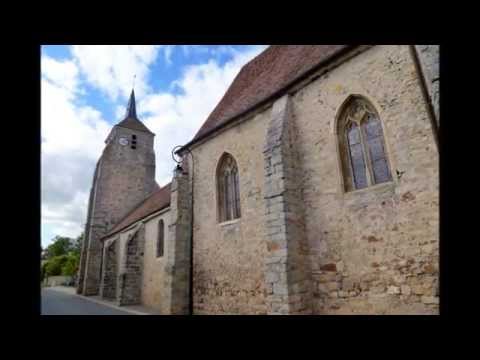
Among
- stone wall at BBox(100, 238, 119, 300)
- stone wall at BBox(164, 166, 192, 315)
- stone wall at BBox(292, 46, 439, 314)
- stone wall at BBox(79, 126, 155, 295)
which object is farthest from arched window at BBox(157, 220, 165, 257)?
stone wall at BBox(79, 126, 155, 295)

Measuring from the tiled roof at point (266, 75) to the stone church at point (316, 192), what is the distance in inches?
3.2

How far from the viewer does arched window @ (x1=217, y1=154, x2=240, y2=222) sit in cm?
903

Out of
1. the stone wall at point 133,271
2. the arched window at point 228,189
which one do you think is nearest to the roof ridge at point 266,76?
the arched window at point 228,189

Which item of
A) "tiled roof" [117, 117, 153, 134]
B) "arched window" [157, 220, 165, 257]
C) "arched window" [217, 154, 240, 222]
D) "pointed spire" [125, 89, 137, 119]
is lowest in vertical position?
"arched window" [157, 220, 165, 257]

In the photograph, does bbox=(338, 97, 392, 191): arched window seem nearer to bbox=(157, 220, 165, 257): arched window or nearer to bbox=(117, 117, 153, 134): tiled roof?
bbox=(157, 220, 165, 257): arched window

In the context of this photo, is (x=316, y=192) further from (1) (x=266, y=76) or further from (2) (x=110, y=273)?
(2) (x=110, y=273)

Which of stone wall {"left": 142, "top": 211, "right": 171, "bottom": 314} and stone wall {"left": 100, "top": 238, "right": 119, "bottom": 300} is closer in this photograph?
stone wall {"left": 142, "top": 211, "right": 171, "bottom": 314}

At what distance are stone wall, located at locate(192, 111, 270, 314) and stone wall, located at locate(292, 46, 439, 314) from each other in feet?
5.60

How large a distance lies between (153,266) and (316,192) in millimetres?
10495

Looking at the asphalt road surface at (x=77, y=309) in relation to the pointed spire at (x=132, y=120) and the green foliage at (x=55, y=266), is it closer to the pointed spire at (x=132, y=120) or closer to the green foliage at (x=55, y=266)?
the pointed spire at (x=132, y=120)
